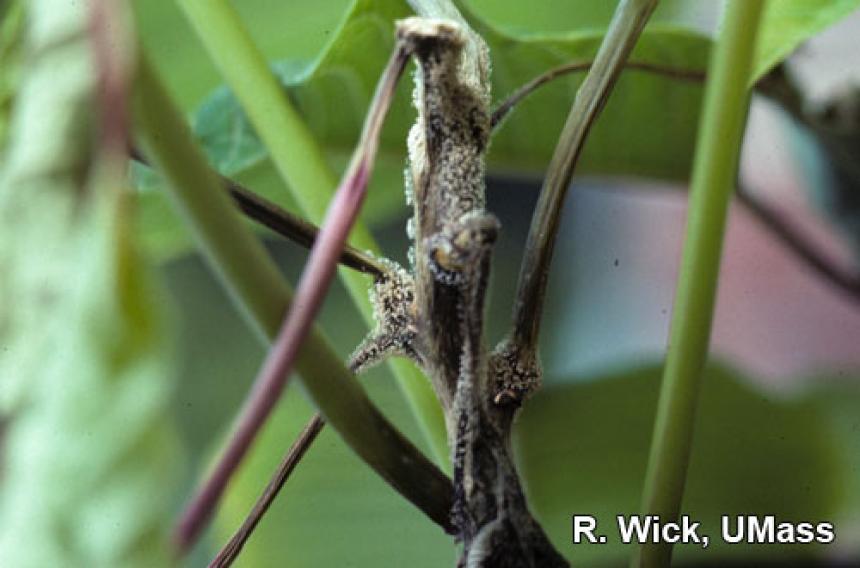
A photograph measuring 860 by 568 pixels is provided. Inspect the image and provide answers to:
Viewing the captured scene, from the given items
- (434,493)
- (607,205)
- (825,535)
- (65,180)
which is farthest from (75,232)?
(607,205)

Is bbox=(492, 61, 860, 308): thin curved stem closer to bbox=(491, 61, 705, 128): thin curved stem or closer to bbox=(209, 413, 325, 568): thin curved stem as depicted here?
bbox=(491, 61, 705, 128): thin curved stem

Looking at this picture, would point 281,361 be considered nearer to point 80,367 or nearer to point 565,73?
point 80,367

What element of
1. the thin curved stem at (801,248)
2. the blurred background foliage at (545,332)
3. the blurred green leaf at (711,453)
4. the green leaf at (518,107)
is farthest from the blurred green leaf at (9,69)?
the thin curved stem at (801,248)

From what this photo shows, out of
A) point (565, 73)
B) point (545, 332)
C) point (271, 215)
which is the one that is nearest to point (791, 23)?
point (565, 73)

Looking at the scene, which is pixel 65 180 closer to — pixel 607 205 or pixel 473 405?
pixel 473 405

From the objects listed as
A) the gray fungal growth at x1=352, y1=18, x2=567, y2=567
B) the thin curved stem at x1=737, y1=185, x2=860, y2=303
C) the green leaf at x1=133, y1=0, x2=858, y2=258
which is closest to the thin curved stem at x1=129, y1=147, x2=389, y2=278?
the gray fungal growth at x1=352, y1=18, x2=567, y2=567

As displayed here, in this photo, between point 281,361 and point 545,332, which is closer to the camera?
point 281,361
